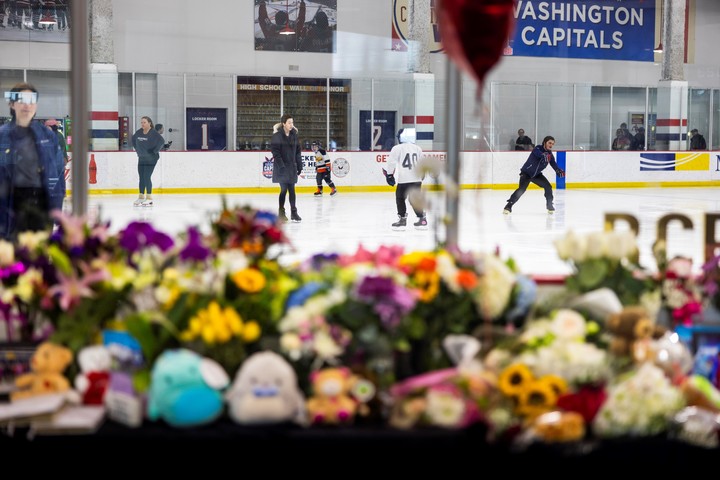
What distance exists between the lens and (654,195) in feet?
58.5

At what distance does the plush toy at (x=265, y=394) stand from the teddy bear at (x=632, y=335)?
780 mm

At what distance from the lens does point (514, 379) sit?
98.5 inches

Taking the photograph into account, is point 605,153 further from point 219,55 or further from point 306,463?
point 306,463

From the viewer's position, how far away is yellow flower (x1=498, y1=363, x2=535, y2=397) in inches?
97.6

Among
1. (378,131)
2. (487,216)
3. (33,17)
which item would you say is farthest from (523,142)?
(33,17)

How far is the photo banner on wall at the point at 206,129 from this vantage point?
63.7 feet

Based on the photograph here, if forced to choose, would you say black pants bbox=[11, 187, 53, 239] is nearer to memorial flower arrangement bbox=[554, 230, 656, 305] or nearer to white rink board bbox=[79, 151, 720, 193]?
memorial flower arrangement bbox=[554, 230, 656, 305]

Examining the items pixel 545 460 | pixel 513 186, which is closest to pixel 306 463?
pixel 545 460

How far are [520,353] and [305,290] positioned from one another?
0.55 metres

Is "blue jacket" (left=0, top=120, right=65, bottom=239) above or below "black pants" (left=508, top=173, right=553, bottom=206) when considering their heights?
above

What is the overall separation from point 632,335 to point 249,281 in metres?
0.95

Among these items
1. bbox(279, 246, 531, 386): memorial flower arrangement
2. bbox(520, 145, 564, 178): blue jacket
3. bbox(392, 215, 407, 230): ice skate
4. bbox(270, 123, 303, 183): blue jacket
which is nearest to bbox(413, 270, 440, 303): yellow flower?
bbox(279, 246, 531, 386): memorial flower arrangement

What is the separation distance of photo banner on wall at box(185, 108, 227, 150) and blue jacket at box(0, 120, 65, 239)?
42.6 ft

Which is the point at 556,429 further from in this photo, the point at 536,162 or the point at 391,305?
the point at 536,162
